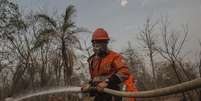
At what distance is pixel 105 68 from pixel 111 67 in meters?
0.09

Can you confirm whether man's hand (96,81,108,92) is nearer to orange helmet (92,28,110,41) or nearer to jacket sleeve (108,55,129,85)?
jacket sleeve (108,55,129,85)

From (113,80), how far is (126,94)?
165cm

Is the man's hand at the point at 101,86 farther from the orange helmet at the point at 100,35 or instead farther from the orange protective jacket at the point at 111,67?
the orange helmet at the point at 100,35

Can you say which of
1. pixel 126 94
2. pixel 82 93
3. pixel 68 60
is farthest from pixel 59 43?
pixel 126 94

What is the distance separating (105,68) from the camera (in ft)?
17.8

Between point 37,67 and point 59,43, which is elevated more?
point 59,43

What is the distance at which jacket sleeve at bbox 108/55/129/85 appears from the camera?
5086 mm

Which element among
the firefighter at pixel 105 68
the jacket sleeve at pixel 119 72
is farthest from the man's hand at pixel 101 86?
the jacket sleeve at pixel 119 72

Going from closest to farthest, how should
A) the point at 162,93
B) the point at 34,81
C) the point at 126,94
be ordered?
1. the point at 162,93
2. the point at 126,94
3. the point at 34,81

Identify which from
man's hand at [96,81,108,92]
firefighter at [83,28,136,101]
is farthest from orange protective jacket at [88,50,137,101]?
man's hand at [96,81,108,92]

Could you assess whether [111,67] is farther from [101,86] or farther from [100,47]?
[101,86]

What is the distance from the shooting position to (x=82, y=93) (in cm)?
546

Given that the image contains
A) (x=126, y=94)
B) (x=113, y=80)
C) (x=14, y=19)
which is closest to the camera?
(x=126, y=94)

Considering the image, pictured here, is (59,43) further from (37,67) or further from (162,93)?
(162,93)
